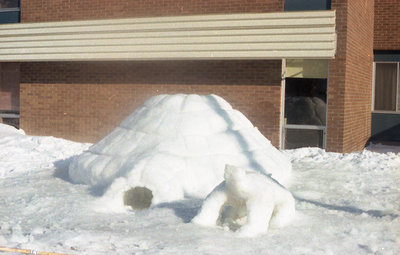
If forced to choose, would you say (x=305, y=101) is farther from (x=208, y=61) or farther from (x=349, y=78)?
(x=208, y=61)

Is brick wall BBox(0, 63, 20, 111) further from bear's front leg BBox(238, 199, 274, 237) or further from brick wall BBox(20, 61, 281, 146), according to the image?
bear's front leg BBox(238, 199, 274, 237)

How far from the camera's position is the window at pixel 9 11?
15.1 m

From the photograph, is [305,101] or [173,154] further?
[305,101]

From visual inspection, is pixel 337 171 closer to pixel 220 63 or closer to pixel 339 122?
→ pixel 339 122

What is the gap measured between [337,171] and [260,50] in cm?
335

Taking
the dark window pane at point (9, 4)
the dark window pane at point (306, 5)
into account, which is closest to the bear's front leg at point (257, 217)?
the dark window pane at point (306, 5)

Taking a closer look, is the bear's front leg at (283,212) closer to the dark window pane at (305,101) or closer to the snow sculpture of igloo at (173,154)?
the snow sculpture of igloo at (173,154)

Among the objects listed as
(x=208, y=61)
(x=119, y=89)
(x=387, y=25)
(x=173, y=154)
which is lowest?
(x=173, y=154)

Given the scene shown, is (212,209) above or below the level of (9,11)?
below

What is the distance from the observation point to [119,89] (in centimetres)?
1355

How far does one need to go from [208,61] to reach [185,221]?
678cm

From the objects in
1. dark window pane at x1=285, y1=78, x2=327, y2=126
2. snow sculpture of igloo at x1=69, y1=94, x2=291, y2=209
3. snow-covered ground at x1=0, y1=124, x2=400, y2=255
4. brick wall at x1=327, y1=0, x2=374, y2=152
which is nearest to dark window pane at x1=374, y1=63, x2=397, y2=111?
brick wall at x1=327, y1=0, x2=374, y2=152

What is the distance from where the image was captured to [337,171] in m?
9.91

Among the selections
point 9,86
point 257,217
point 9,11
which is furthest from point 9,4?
point 257,217
